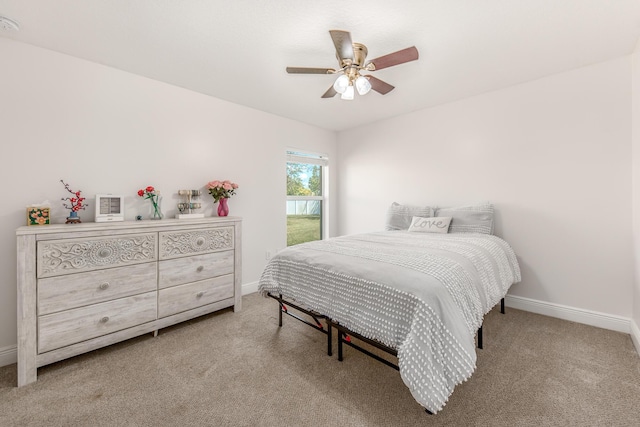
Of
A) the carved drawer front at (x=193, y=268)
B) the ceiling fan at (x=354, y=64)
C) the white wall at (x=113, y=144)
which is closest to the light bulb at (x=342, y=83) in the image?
the ceiling fan at (x=354, y=64)

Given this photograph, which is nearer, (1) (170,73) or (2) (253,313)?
(1) (170,73)

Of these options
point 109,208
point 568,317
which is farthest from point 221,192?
point 568,317

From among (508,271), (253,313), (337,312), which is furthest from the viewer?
(253,313)

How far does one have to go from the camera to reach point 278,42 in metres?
2.07

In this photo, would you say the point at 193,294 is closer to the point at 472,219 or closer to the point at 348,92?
the point at 348,92

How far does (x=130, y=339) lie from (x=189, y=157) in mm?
1843

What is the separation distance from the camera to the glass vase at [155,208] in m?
2.63

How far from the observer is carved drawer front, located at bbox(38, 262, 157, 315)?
1826 mm

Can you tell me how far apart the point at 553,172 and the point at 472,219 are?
2.80 feet

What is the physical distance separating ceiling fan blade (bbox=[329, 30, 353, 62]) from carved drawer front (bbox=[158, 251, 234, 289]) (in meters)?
2.13

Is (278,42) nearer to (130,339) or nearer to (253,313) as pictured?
(253,313)

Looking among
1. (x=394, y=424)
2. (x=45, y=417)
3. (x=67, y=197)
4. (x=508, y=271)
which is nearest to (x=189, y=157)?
(x=67, y=197)

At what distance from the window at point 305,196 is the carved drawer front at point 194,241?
146cm

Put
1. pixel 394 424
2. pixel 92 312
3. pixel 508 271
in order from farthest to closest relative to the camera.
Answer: pixel 508 271 → pixel 92 312 → pixel 394 424
